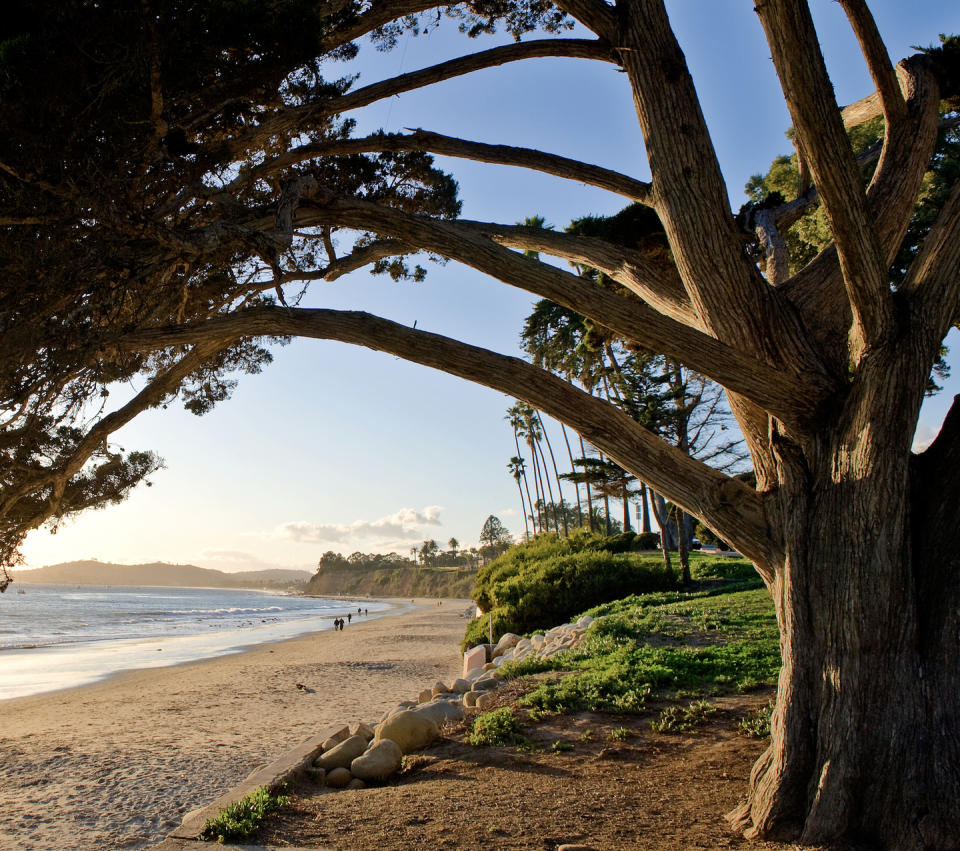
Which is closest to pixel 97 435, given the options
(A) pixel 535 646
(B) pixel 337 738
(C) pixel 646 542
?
(B) pixel 337 738

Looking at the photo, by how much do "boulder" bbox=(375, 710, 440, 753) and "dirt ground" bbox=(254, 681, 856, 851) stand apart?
0.44 ft

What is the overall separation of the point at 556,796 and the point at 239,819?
209 centimetres

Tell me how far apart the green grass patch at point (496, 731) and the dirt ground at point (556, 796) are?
0.29ft

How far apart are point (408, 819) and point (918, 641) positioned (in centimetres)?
328

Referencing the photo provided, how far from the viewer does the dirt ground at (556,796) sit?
392 centimetres

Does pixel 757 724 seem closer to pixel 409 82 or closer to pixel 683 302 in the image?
pixel 683 302

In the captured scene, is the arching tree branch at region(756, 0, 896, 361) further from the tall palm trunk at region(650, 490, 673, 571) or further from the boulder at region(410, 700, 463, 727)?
the tall palm trunk at region(650, 490, 673, 571)

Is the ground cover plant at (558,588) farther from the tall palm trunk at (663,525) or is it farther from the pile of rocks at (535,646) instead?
the pile of rocks at (535,646)

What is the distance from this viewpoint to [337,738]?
21.5ft

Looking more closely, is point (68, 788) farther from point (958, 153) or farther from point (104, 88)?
point (958, 153)

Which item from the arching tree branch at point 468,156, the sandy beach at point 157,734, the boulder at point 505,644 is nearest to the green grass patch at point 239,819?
the sandy beach at point 157,734

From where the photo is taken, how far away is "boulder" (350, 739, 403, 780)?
5.46 m

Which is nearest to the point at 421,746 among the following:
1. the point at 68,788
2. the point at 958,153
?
the point at 68,788

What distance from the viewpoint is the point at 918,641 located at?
3.72m
